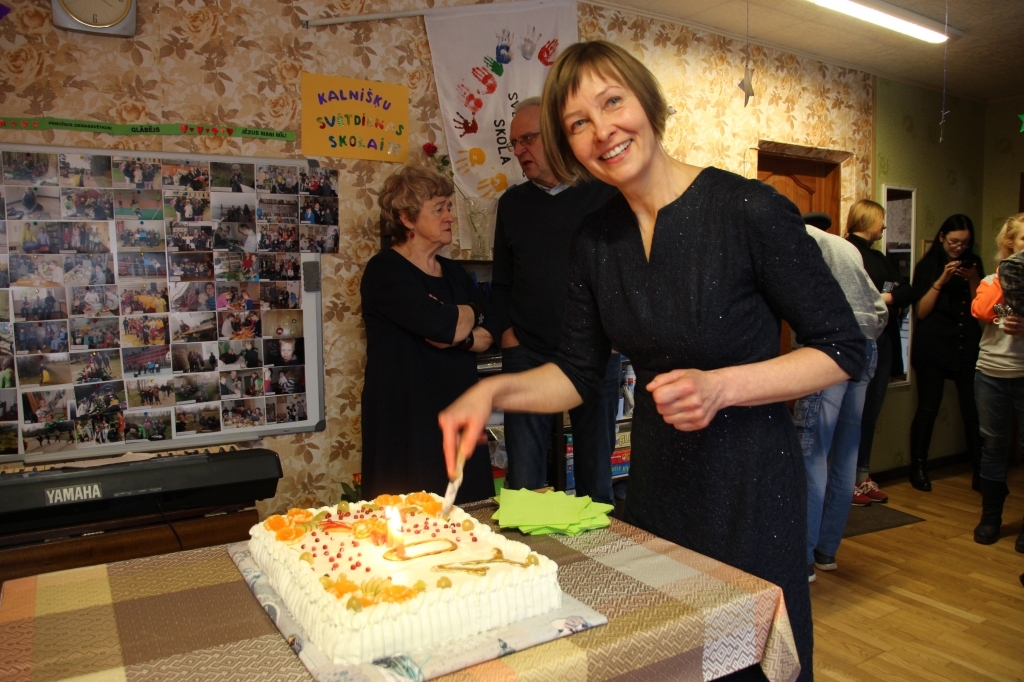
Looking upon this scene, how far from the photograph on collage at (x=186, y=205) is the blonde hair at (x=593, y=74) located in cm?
163

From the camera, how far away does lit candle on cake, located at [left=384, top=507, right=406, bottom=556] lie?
105 cm

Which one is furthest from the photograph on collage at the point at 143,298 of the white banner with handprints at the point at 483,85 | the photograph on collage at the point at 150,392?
the white banner with handprints at the point at 483,85

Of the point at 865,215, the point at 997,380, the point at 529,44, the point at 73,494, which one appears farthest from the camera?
the point at 865,215

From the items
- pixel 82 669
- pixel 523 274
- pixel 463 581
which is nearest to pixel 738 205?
pixel 463 581

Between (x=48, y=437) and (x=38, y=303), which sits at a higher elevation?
(x=38, y=303)

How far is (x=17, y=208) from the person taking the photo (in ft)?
7.48

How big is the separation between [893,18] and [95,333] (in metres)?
3.60

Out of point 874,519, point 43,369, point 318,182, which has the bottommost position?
point 874,519

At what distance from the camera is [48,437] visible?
2.34 meters

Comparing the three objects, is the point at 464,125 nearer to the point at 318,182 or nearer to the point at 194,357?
the point at 318,182

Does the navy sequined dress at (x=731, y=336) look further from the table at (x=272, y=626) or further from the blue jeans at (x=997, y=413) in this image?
the blue jeans at (x=997, y=413)

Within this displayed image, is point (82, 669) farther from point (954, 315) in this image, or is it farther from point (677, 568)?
point (954, 315)

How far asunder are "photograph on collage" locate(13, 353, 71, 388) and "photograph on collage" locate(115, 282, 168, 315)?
0.77 ft

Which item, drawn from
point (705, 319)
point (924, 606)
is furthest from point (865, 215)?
point (705, 319)
